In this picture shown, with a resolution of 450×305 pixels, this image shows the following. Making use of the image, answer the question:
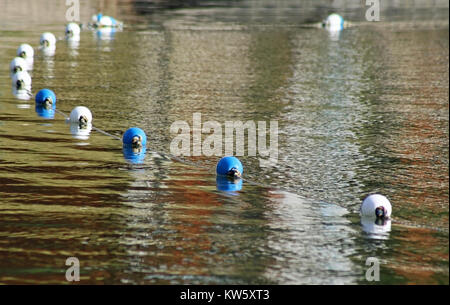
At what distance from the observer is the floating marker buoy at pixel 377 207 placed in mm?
10664

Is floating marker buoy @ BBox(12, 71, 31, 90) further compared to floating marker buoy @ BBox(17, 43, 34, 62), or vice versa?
floating marker buoy @ BBox(17, 43, 34, 62)

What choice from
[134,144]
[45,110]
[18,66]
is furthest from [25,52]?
[134,144]

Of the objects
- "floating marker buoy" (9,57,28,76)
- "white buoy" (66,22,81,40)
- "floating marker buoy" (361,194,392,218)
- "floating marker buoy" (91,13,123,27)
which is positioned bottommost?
"floating marker buoy" (361,194,392,218)

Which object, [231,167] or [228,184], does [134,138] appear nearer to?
[231,167]

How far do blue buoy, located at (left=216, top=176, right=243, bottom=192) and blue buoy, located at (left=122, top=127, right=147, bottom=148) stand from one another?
232 cm

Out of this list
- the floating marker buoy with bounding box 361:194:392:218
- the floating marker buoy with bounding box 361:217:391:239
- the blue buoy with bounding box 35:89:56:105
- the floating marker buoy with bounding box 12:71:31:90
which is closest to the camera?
the floating marker buoy with bounding box 361:217:391:239

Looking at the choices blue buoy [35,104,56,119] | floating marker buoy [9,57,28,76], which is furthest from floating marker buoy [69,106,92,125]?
floating marker buoy [9,57,28,76]

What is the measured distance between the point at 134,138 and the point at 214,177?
2.31 metres

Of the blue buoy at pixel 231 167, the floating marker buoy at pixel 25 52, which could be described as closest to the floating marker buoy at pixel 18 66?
the floating marker buoy at pixel 25 52

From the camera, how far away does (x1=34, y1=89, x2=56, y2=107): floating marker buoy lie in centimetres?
1819

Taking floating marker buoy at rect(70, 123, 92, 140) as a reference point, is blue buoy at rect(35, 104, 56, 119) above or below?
above

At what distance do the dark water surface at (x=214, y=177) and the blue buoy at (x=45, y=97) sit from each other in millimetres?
245

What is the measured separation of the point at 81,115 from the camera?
1638 centimetres

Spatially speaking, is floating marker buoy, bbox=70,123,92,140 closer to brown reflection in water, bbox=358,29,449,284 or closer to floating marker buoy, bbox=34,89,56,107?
floating marker buoy, bbox=34,89,56,107
